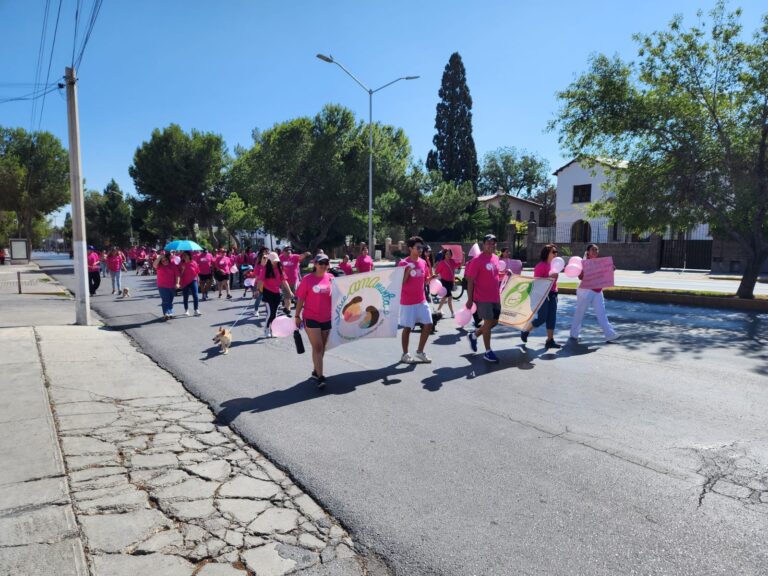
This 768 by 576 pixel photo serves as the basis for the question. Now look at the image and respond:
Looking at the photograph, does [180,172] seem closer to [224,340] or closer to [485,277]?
[224,340]

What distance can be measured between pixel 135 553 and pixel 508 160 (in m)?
80.4

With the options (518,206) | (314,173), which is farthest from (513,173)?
(314,173)

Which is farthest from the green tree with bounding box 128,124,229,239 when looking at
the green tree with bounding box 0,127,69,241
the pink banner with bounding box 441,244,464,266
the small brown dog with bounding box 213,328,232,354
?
the small brown dog with bounding box 213,328,232,354

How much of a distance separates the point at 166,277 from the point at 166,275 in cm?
5

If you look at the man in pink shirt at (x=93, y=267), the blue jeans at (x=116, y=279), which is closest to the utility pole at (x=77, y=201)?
the man in pink shirt at (x=93, y=267)

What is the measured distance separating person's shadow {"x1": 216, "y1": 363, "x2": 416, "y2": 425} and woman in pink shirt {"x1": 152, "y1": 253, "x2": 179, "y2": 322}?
694cm

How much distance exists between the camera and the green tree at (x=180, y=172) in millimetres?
45625

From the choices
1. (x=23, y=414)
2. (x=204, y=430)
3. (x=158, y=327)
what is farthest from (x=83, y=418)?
(x=158, y=327)

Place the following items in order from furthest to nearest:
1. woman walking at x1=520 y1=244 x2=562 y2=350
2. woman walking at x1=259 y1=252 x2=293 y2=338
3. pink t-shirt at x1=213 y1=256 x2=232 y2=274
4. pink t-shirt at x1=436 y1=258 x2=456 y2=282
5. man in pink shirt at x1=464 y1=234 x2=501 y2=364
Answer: pink t-shirt at x1=213 y1=256 x2=232 y2=274 → pink t-shirt at x1=436 y1=258 x2=456 y2=282 → woman walking at x1=259 y1=252 x2=293 y2=338 → woman walking at x1=520 y1=244 x2=562 y2=350 → man in pink shirt at x1=464 y1=234 x2=501 y2=364

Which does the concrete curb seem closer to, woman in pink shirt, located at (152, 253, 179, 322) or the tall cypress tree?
woman in pink shirt, located at (152, 253, 179, 322)

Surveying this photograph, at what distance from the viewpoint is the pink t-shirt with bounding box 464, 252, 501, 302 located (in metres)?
7.62

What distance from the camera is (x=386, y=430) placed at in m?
4.97

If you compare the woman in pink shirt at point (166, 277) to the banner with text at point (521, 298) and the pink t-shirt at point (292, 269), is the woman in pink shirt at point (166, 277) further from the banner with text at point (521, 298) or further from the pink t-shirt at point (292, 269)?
the banner with text at point (521, 298)

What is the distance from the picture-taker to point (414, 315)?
25.3 feet
